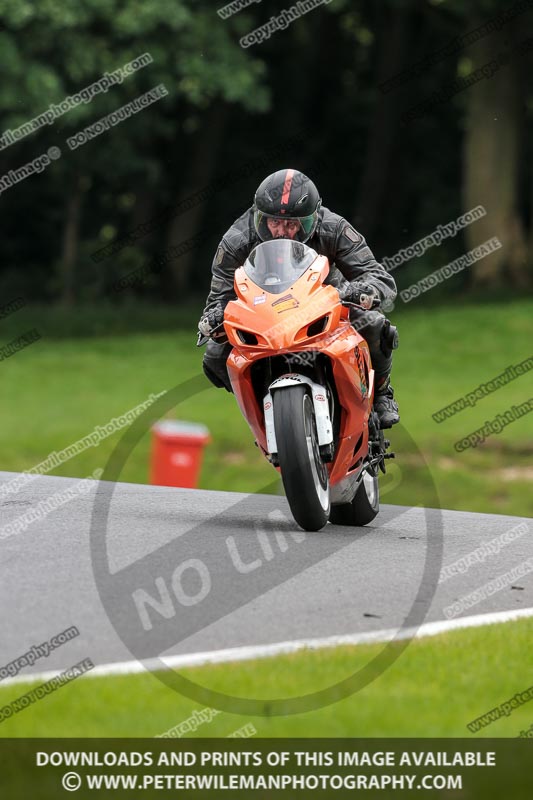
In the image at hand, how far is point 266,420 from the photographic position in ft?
23.8

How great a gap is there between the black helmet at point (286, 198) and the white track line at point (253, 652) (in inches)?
98.6

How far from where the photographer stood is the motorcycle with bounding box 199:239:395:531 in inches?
282

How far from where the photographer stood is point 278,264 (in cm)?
753

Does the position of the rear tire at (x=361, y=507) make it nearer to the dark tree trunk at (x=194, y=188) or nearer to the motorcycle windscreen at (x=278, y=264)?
the motorcycle windscreen at (x=278, y=264)

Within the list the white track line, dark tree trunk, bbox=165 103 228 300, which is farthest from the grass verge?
dark tree trunk, bbox=165 103 228 300

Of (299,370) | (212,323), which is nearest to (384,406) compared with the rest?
(299,370)

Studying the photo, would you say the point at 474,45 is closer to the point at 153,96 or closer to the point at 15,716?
the point at 153,96

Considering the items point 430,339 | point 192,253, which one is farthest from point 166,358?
point 192,253

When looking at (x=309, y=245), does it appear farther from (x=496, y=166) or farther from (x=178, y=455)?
(x=496, y=166)

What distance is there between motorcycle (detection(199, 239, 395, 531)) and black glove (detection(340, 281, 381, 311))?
57 mm

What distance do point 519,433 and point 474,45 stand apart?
39.6ft

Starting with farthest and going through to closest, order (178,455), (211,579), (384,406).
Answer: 1. (178,455)
2. (384,406)
3. (211,579)

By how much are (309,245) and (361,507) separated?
1.79 m

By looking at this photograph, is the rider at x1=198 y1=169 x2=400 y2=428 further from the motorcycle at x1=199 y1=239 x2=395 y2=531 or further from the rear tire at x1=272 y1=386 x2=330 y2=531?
the rear tire at x1=272 y1=386 x2=330 y2=531
